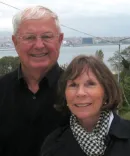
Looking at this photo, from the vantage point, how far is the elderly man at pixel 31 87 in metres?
2.60

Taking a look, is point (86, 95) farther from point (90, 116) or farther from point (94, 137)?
point (94, 137)

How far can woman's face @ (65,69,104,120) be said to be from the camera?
2.19 metres

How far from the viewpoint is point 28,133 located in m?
2.76

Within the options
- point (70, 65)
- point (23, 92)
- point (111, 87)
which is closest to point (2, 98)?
point (23, 92)

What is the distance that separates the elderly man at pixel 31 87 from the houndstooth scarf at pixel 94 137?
52 centimetres

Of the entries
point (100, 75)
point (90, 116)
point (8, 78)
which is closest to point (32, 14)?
point (8, 78)

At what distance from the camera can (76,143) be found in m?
2.27

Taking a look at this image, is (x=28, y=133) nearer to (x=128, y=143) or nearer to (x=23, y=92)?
(x=23, y=92)

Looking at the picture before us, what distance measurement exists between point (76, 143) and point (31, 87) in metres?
0.74

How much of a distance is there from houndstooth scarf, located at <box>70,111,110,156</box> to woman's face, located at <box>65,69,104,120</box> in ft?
0.23

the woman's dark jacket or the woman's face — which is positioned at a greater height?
the woman's face

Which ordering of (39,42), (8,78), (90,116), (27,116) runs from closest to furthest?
(90,116), (39,42), (27,116), (8,78)

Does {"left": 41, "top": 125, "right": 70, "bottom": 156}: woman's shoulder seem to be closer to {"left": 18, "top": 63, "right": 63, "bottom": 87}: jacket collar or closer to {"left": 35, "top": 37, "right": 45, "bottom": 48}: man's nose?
{"left": 18, "top": 63, "right": 63, "bottom": 87}: jacket collar

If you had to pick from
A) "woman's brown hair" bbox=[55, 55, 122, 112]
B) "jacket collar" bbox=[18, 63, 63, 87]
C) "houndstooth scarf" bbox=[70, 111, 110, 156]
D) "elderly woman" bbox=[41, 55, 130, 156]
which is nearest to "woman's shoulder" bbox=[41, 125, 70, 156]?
"elderly woman" bbox=[41, 55, 130, 156]
